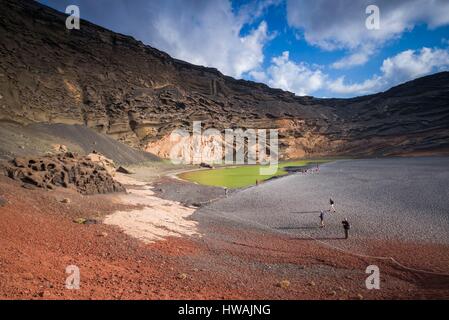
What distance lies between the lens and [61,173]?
65.3 ft

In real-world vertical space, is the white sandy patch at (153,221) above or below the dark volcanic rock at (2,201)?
below

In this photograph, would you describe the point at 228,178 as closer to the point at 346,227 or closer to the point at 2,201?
the point at 346,227

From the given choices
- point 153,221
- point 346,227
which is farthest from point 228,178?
point 346,227

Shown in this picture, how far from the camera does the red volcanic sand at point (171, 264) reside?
7.55m

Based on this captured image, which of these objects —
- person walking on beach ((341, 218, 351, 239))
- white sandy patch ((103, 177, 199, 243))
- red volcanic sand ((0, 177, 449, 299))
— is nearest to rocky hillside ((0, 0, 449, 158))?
white sandy patch ((103, 177, 199, 243))

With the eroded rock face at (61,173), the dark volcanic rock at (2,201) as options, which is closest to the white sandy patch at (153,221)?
the eroded rock face at (61,173)

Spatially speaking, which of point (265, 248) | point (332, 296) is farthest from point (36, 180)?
point (332, 296)

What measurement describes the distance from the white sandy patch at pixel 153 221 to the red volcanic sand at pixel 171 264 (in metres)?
0.92

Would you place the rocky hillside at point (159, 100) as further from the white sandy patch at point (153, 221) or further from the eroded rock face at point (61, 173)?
the white sandy patch at point (153, 221)

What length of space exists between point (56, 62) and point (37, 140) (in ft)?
98.1

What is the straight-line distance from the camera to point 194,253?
41.3 ft

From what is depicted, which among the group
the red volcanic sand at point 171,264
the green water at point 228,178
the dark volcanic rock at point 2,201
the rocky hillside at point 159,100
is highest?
the rocky hillside at point 159,100

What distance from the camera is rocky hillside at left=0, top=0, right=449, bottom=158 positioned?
173ft

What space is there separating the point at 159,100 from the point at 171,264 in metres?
70.0
